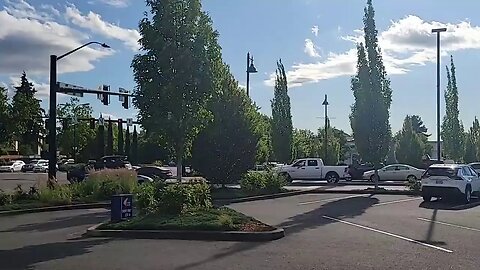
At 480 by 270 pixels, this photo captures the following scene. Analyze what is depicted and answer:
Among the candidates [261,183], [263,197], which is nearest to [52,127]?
[261,183]

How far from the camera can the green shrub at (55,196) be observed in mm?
24391

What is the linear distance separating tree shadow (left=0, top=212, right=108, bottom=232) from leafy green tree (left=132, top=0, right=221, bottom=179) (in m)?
3.37

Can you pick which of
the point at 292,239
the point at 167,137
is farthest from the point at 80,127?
the point at 292,239

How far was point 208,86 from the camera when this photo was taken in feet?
61.9

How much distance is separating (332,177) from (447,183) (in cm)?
1817

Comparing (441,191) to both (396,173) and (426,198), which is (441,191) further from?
(396,173)

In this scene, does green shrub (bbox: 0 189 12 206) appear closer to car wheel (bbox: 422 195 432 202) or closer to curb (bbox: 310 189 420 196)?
curb (bbox: 310 189 420 196)

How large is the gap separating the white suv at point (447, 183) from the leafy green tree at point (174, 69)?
11042 mm

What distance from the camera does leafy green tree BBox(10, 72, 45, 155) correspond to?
87.1m

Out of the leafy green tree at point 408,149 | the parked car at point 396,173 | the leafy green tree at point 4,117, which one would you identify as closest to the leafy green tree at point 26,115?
the leafy green tree at point 4,117

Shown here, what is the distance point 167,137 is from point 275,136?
35554 millimetres

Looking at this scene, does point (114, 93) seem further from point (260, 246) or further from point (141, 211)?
point (260, 246)

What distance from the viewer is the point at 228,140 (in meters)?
29.9

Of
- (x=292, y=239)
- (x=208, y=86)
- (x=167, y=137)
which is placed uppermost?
(x=208, y=86)
